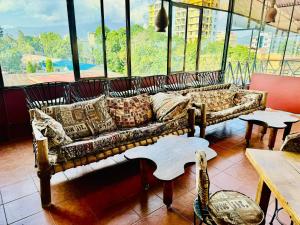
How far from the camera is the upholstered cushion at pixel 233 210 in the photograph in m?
1.25

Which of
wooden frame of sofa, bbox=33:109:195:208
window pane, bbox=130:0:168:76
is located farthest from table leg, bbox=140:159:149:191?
window pane, bbox=130:0:168:76

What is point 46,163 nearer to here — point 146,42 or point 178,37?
point 146,42

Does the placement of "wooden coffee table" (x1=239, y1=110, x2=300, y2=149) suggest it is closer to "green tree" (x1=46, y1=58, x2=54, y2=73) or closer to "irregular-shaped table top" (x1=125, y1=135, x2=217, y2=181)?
"irregular-shaped table top" (x1=125, y1=135, x2=217, y2=181)

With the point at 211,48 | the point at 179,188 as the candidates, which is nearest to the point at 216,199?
the point at 179,188

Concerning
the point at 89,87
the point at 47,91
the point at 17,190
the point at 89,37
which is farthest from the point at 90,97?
the point at 17,190

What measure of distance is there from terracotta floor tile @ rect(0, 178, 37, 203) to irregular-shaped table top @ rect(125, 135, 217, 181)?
3.62 ft

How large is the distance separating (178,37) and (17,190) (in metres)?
4.63

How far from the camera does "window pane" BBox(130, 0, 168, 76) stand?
4586 mm

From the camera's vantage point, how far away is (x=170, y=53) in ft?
17.0

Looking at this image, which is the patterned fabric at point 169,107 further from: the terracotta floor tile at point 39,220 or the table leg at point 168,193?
the terracotta floor tile at point 39,220

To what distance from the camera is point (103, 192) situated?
7.13 feet

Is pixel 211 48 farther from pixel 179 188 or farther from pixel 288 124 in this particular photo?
pixel 179 188

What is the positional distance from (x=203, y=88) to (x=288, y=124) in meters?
1.57

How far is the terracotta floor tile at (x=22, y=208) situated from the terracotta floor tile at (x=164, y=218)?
967 mm
